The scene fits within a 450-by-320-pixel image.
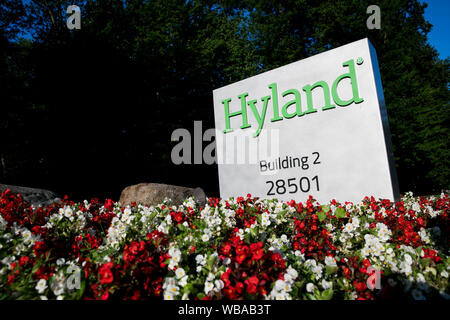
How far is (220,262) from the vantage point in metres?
1.76

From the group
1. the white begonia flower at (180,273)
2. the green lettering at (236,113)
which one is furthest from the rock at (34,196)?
the white begonia flower at (180,273)

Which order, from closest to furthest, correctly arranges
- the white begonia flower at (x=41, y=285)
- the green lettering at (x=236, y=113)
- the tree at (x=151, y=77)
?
the white begonia flower at (x=41, y=285)
the green lettering at (x=236, y=113)
the tree at (x=151, y=77)

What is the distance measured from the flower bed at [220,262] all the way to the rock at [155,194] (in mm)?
3367

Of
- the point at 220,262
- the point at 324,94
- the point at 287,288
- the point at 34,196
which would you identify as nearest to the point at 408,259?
the point at 287,288

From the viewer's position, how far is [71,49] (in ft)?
36.9

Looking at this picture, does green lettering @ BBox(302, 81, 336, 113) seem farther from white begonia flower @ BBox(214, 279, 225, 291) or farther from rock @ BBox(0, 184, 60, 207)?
rock @ BBox(0, 184, 60, 207)

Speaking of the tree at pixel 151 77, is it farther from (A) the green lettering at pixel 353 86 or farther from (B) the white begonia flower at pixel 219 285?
(B) the white begonia flower at pixel 219 285

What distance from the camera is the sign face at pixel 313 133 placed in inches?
157

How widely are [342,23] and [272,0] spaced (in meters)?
4.67

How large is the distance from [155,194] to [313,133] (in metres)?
3.88

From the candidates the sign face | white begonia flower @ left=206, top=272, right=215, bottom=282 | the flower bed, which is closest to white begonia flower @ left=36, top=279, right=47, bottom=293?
the flower bed

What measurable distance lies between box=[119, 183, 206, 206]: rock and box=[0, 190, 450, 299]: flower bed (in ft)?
11.0

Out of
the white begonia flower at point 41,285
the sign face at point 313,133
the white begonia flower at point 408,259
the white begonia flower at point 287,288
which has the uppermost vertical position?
the sign face at point 313,133

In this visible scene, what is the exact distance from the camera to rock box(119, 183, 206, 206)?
602 centimetres
